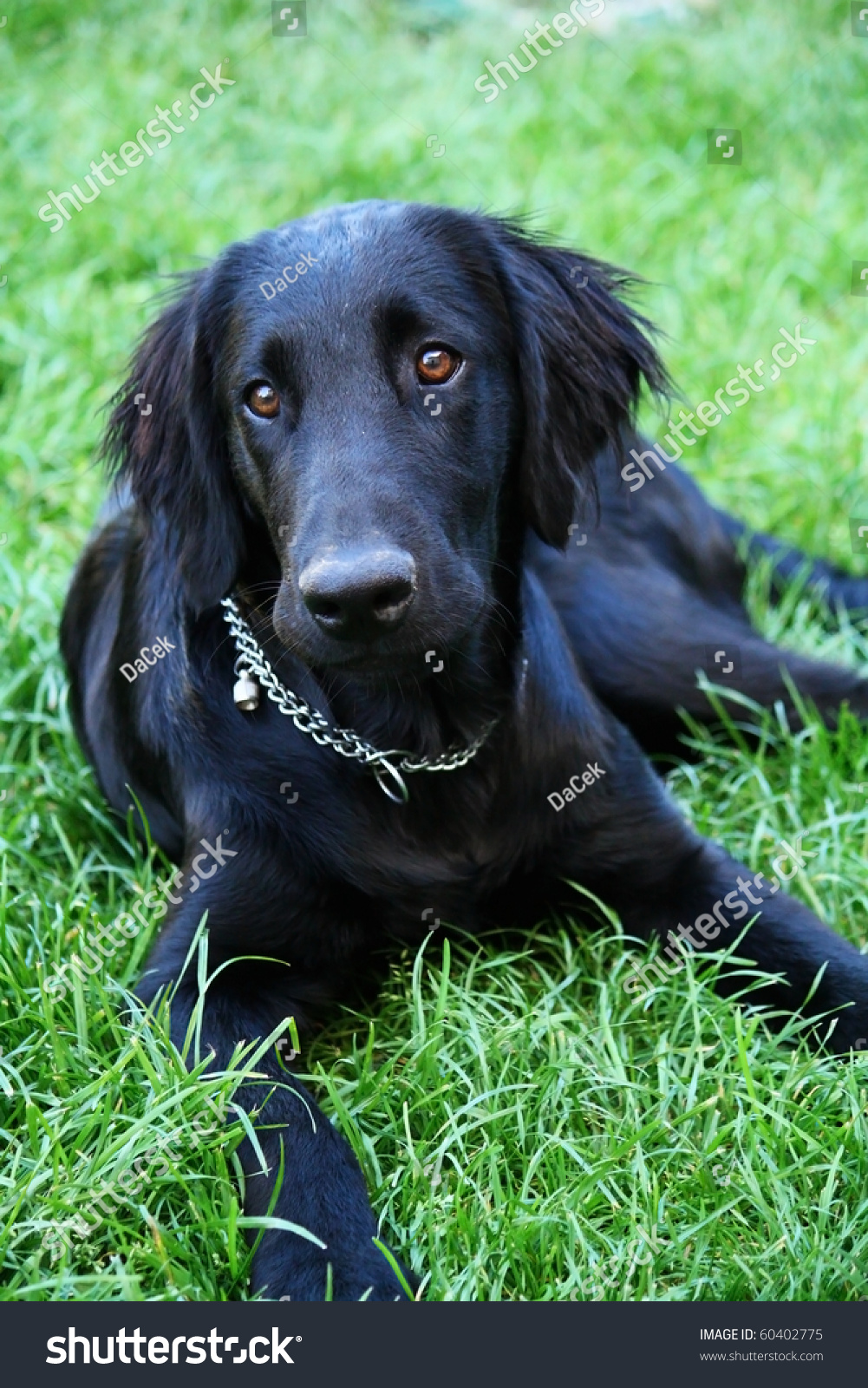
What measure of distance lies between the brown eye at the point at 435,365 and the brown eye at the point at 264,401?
0.86 ft

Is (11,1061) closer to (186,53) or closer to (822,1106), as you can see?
(822,1106)

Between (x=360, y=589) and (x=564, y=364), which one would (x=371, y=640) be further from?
(x=564, y=364)

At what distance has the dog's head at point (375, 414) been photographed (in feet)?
7.45

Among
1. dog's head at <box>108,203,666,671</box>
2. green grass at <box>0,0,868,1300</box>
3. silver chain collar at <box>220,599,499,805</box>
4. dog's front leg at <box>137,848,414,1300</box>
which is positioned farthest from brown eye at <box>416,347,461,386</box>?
green grass at <box>0,0,868,1300</box>

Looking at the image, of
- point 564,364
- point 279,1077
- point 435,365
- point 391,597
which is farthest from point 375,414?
point 279,1077

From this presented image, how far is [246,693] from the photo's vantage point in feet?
8.64

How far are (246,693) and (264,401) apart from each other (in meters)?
0.54

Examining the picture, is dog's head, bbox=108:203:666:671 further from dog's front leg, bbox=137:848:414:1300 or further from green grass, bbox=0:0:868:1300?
green grass, bbox=0:0:868:1300

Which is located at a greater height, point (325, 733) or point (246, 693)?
point (246, 693)

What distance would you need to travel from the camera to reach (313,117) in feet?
20.0

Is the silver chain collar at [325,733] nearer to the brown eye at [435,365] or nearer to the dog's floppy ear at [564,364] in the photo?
the dog's floppy ear at [564,364]

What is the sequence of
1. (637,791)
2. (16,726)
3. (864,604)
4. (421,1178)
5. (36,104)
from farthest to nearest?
(36,104)
(864,604)
(16,726)
(637,791)
(421,1178)

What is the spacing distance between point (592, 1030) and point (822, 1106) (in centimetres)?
44

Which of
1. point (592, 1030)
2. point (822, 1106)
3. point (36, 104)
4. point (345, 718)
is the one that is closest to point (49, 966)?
point (345, 718)
